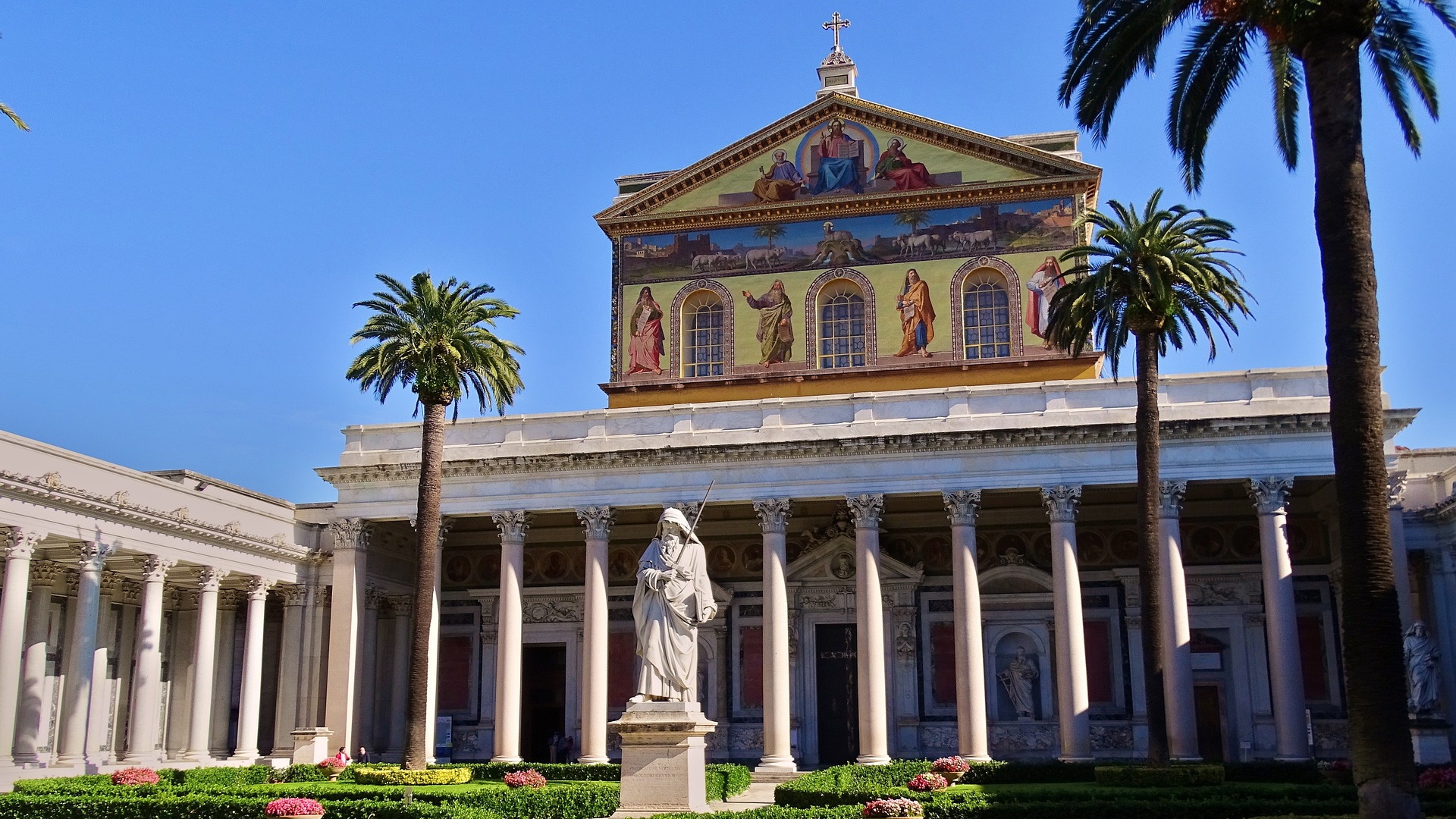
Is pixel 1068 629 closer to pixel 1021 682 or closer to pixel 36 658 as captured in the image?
pixel 1021 682

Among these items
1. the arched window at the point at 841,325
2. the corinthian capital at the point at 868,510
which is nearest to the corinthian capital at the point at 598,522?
the corinthian capital at the point at 868,510

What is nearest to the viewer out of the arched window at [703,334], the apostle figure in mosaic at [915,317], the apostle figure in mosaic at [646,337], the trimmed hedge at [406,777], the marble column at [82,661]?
the trimmed hedge at [406,777]

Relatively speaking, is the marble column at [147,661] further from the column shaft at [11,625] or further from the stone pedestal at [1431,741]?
the stone pedestal at [1431,741]

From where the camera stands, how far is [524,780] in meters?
28.1

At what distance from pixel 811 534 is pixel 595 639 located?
8394 mm

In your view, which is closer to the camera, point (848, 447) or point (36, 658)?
point (36, 658)

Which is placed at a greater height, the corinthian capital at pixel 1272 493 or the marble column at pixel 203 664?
the corinthian capital at pixel 1272 493

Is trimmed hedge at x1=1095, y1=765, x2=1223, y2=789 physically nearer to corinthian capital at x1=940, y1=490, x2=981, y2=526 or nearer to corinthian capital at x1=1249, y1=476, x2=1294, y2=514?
corinthian capital at x1=1249, y1=476, x2=1294, y2=514

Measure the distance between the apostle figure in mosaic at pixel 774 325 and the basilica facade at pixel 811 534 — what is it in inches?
4.0

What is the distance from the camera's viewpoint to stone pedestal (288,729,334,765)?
35125 mm

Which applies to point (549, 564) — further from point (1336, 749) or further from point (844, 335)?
point (1336, 749)

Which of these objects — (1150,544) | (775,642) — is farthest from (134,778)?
(1150,544)

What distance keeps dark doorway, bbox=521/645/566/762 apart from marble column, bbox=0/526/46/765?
17.1 m

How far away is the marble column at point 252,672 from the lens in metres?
37.3
